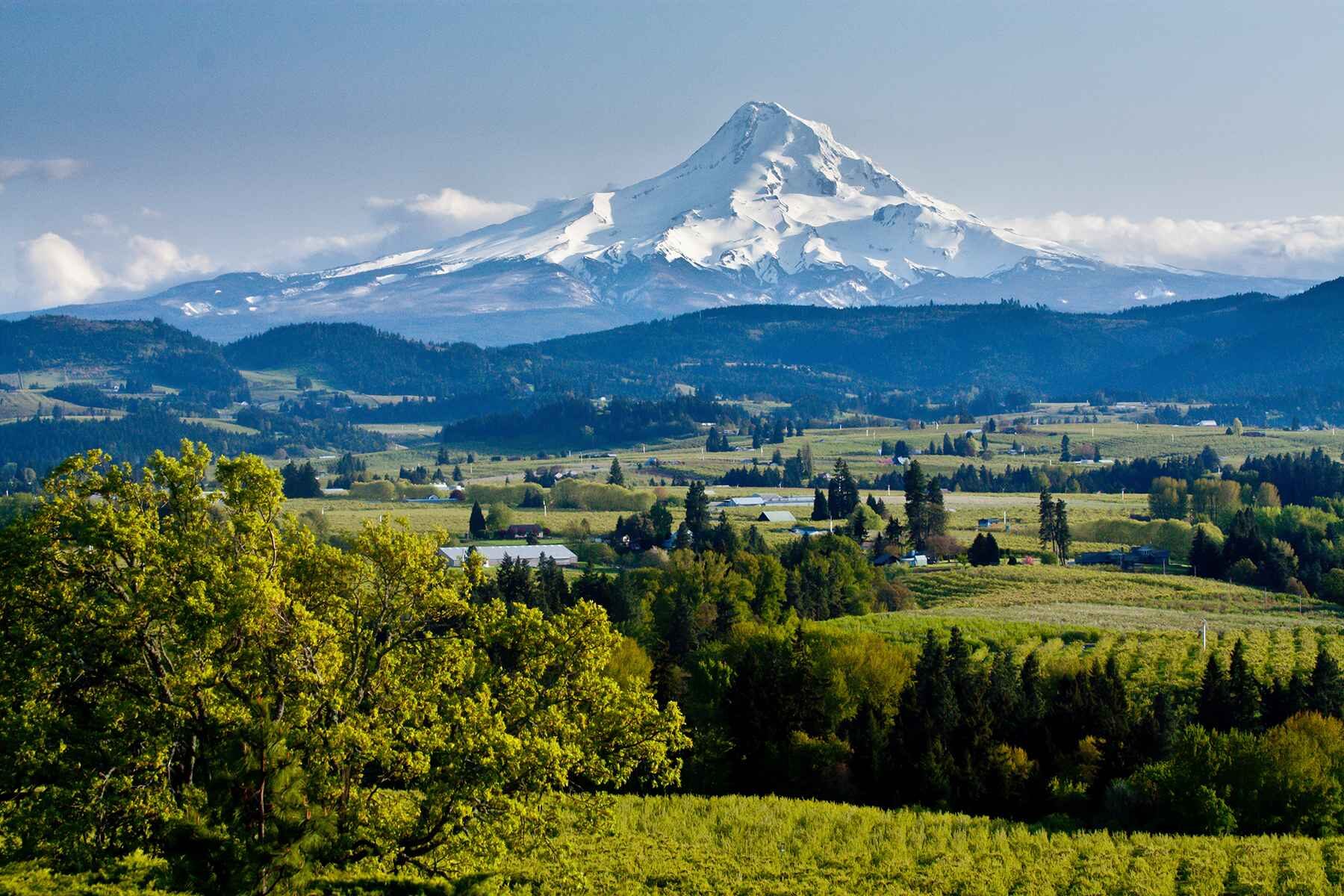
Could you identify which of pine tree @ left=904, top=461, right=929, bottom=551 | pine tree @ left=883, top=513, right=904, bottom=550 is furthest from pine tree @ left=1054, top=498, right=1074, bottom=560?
pine tree @ left=883, top=513, right=904, bottom=550

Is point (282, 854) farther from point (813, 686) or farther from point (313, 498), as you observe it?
point (313, 498)

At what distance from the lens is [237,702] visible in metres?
24.3

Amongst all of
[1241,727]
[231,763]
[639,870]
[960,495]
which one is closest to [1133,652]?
[1241,727]

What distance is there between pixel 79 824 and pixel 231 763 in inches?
106

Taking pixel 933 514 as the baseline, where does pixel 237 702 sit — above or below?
above

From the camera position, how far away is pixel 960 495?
570ft

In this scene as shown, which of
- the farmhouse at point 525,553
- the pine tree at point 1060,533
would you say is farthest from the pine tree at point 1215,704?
the pine tree at point 1060,533

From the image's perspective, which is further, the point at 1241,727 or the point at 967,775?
the point at 1241,727

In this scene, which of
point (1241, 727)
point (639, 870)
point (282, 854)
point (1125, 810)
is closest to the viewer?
point (282, 854)

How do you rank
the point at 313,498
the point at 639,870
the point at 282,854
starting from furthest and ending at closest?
the point at 313,498 < the point at 639,870 < the point at 282,854

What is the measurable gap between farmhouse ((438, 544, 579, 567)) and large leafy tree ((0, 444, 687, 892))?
256 feet

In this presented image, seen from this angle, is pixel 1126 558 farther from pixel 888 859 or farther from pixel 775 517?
pixel 888 859

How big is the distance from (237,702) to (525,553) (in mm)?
88230

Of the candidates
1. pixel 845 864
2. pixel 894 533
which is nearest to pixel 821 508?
pixel 894 533
